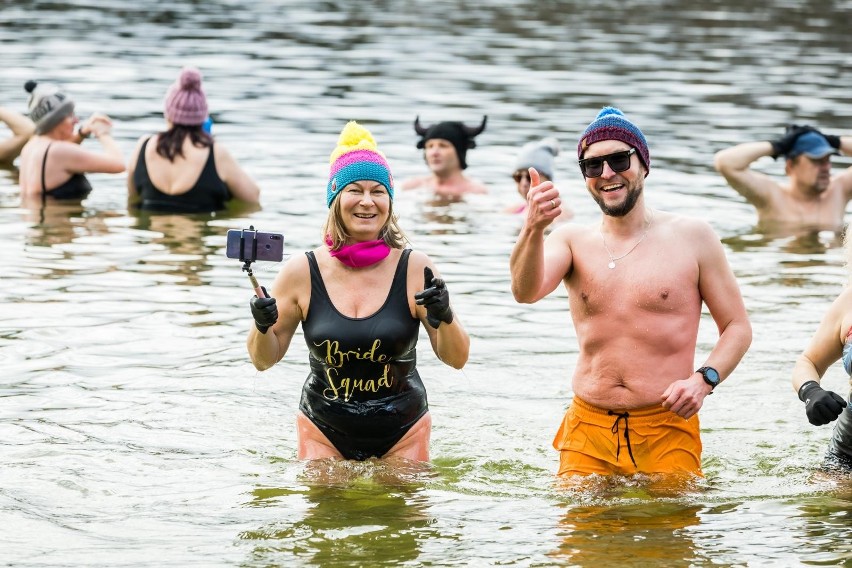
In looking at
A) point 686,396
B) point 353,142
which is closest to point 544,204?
point 686,396

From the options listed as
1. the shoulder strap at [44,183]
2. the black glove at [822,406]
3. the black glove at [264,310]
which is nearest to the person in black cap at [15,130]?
the shoulder strap at [44,183]

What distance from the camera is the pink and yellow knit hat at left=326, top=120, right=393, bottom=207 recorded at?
276 inches

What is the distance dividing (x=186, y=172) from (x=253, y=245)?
7.65 m

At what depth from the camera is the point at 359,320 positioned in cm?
690

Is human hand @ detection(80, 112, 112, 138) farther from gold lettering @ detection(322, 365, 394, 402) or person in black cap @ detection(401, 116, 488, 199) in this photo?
gold lettering @ detection(322, 365, 394, 402)

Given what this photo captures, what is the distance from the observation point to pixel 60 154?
14.5 m

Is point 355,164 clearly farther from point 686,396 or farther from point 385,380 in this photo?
point 686,396

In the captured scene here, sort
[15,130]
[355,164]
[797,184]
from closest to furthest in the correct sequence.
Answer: [355,164] < [797,184] < [15,130]

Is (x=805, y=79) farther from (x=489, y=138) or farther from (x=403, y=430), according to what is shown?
(x=403, y=430)

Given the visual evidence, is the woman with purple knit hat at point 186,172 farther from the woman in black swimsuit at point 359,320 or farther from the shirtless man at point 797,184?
the woman in black swimsuit at point 359,320

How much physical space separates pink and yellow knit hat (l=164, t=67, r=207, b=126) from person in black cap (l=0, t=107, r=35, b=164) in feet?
10.9

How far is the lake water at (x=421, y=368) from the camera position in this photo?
659cm

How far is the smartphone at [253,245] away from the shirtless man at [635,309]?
1.13m

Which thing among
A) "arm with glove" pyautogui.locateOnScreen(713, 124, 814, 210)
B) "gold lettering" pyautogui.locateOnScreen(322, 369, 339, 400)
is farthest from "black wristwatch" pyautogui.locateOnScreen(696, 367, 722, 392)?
"arm with glove" pyautogui.locateOnScreen(713, 124, 814, 210)
